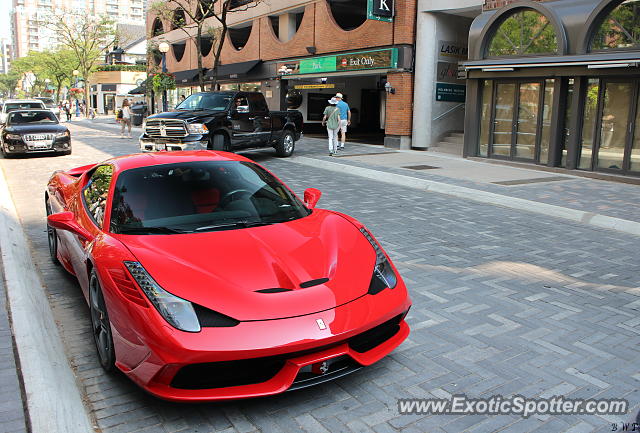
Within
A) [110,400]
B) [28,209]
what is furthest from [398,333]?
[28,209]

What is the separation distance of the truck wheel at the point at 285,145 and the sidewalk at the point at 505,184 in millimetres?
535

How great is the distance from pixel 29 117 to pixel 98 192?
15.5m

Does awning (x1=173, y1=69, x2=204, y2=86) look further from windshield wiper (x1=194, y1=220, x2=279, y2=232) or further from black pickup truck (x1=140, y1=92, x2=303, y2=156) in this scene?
windshield wiper (x1=194, y1=220, x2=279, y2=232)

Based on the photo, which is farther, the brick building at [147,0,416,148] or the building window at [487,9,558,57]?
the brick building at [147,0,416,148]

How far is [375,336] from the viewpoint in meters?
3.40

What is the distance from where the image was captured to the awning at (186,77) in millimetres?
37259

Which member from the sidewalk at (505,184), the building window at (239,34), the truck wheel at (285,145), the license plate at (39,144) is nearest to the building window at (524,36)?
the sidewalk at (505,184)

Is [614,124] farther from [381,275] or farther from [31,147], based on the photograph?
[31,147]

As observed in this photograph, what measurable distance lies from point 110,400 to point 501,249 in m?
5.18

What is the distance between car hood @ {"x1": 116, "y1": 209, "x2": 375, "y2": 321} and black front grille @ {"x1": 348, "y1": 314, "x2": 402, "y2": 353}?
228mm

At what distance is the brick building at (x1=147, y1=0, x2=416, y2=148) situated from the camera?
20.9 m

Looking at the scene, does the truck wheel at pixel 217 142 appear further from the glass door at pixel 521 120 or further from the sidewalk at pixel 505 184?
the glass door at pixel 521 120

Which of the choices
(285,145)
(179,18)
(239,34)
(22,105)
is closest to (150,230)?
(285,145)

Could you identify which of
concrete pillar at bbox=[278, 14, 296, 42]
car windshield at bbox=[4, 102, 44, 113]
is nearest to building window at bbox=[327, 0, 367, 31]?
concrete pillar at bbox=[278, 14, 296, 42]
